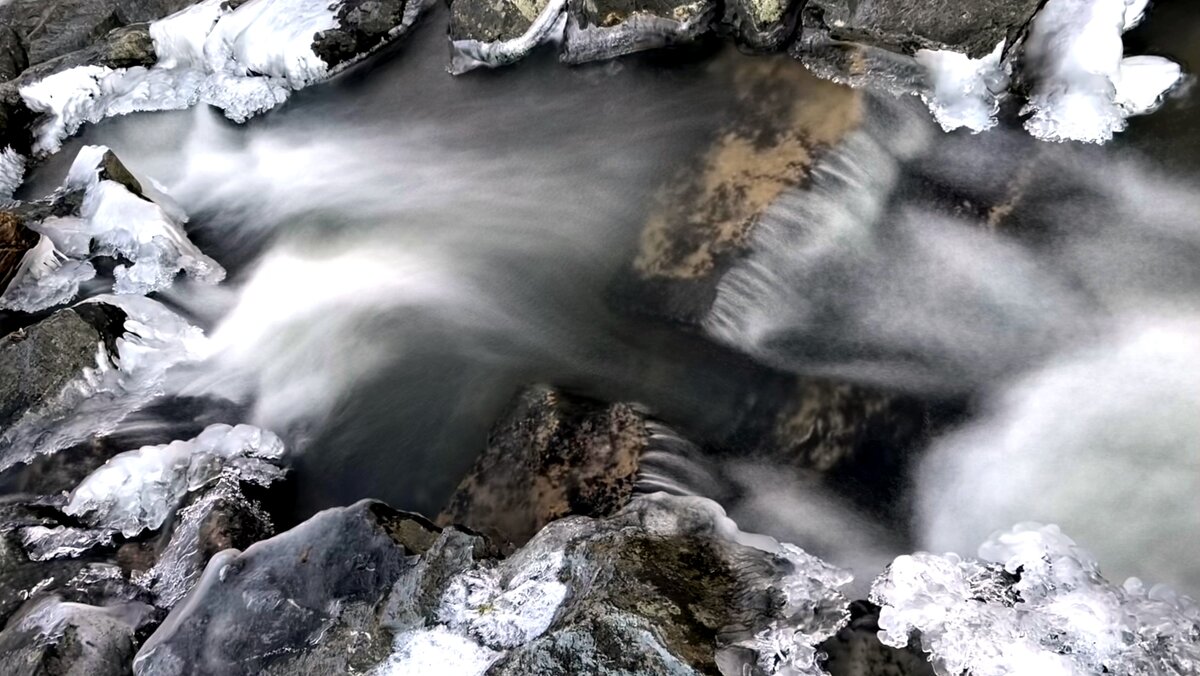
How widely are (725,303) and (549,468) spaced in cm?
127

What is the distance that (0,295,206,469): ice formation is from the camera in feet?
15.0

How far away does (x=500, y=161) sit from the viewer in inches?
224

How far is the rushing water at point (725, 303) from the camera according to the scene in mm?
3535

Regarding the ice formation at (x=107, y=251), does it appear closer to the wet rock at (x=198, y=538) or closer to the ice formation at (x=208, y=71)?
the ice formation at (x=208, y=71)

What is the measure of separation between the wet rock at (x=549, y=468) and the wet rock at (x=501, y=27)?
10.2ft

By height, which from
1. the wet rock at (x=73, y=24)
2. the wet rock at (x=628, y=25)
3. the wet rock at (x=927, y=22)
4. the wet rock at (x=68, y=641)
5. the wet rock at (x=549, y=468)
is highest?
the wet rock at (x=927, y=22)

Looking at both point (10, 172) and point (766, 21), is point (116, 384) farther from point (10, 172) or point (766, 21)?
point (766, 21)

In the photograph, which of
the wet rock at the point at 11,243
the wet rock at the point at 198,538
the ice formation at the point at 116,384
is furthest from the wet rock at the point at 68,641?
the wet rock at the point at 11,243

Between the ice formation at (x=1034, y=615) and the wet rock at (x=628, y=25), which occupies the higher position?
the wet rock at (x=628, y=25)

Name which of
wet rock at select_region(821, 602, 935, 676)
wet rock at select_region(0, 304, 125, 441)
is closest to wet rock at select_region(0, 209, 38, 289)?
wet rock at select_region(0, 304, 125, 441)

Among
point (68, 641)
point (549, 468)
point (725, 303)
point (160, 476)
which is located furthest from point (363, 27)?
point (68, 641)

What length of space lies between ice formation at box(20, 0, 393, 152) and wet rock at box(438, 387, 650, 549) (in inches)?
165

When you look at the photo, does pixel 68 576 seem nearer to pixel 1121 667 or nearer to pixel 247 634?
pixel 247 634

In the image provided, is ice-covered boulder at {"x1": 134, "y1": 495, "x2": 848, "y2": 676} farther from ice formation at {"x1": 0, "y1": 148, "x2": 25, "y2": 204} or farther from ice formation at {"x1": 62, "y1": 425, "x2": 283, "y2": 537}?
ice formation at {"x1": 0, "y1": 148, "x2": 25, "y2": 204}
